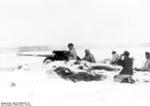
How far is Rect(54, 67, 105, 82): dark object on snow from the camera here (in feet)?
27.1

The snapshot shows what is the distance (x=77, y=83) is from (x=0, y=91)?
1946mm

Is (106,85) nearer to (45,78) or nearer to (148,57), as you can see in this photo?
(45,78)

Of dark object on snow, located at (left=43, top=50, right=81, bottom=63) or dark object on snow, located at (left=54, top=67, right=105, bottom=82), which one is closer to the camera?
dark object on snow, located at (left=54, top=67, right=105, bottom=82)

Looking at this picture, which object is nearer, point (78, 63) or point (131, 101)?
point (131, 101)

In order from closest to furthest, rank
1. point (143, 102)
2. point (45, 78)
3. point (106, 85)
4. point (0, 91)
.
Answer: point (143, 102) < point (0, 91) < point (106, 85) < point (45, 78)

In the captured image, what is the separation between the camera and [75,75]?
27.2 feet

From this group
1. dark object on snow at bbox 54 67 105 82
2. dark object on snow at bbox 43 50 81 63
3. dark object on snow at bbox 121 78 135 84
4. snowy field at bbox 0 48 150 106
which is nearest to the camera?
snowy field at bbox 0 48 150 106

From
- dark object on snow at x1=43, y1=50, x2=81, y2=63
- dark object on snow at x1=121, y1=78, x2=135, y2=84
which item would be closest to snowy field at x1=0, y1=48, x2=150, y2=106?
dark object on snow at x1=121, y1=78, x2=135, y2=84

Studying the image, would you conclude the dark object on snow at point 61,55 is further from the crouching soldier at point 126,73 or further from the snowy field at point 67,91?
the crouching soldier at point 126,73

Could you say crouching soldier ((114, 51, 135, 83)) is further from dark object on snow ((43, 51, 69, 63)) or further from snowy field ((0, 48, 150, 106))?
dark object on snow ((43, 51, 69, 63))

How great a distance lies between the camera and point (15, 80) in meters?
7.82

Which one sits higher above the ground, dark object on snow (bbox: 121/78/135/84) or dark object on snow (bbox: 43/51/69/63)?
dark object on snow (bbox: 43/51/69/63)

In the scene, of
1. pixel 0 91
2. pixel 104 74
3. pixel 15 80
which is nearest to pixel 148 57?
pixel 104 74

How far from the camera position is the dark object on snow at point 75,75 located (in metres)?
8.25
